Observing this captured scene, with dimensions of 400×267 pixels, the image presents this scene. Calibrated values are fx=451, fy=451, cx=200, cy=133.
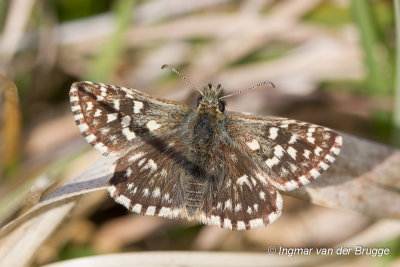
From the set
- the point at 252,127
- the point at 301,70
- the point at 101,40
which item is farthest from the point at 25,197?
the point at 301,70

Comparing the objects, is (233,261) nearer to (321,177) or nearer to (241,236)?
(321,177)

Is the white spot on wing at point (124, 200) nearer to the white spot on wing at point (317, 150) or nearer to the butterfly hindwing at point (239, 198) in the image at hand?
the butterfly hindwing at point (239, 198)

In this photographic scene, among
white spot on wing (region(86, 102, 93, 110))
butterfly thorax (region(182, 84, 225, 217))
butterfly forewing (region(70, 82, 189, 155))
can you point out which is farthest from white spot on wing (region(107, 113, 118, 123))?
→ butterfly thorax (region(182, 84, 225, 217))

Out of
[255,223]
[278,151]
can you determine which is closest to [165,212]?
[255,223]

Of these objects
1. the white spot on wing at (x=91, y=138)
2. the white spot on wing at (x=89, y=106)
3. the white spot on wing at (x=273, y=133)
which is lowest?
the white spot on wing at (x=273, y=133)

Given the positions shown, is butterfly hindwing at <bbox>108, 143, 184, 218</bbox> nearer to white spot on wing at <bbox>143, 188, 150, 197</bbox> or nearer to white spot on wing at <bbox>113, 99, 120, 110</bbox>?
white spot on wing at <bbox>143, 188, 150, 197</bbox>

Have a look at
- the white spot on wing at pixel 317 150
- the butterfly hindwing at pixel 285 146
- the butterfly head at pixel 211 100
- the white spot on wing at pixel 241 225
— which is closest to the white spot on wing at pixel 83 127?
the butterfly head at pixel 211 100

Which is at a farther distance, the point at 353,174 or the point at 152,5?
the point at 152,5

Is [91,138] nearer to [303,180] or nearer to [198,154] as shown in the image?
[198,154]
